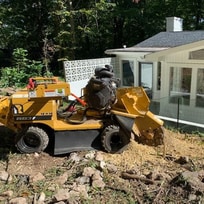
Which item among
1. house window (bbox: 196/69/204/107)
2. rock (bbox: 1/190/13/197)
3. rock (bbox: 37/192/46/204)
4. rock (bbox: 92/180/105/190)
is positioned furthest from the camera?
house window (bbox: 196/69/204/107)

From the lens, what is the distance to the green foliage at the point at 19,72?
16.1m

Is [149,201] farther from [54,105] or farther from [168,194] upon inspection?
[54,105]

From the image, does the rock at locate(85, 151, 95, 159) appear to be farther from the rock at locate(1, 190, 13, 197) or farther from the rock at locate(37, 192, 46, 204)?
the rock at locate(1, 190, 13, 197)

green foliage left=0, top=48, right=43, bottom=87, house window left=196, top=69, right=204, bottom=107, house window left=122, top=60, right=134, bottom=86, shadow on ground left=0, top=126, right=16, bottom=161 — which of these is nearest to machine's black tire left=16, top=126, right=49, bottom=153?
shadow on ground left=0, top=126, right=16, bottom=161

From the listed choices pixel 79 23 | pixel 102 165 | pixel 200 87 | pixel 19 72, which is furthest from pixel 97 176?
pixel 79 23

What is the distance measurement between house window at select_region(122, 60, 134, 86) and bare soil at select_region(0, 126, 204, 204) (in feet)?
20.1

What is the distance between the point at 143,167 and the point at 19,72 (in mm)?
12826

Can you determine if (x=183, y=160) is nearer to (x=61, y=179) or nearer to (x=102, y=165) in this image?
(x=102, y=165)

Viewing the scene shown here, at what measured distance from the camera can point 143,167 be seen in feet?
19.7

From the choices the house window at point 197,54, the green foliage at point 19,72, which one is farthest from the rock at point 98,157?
the green foliage at point 19,72

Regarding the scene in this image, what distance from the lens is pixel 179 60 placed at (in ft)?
30.7

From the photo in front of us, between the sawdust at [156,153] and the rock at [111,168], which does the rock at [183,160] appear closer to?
the sawdust at [156,153]

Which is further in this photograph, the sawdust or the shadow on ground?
the shadow on ground

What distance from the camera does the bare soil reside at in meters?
4.84
